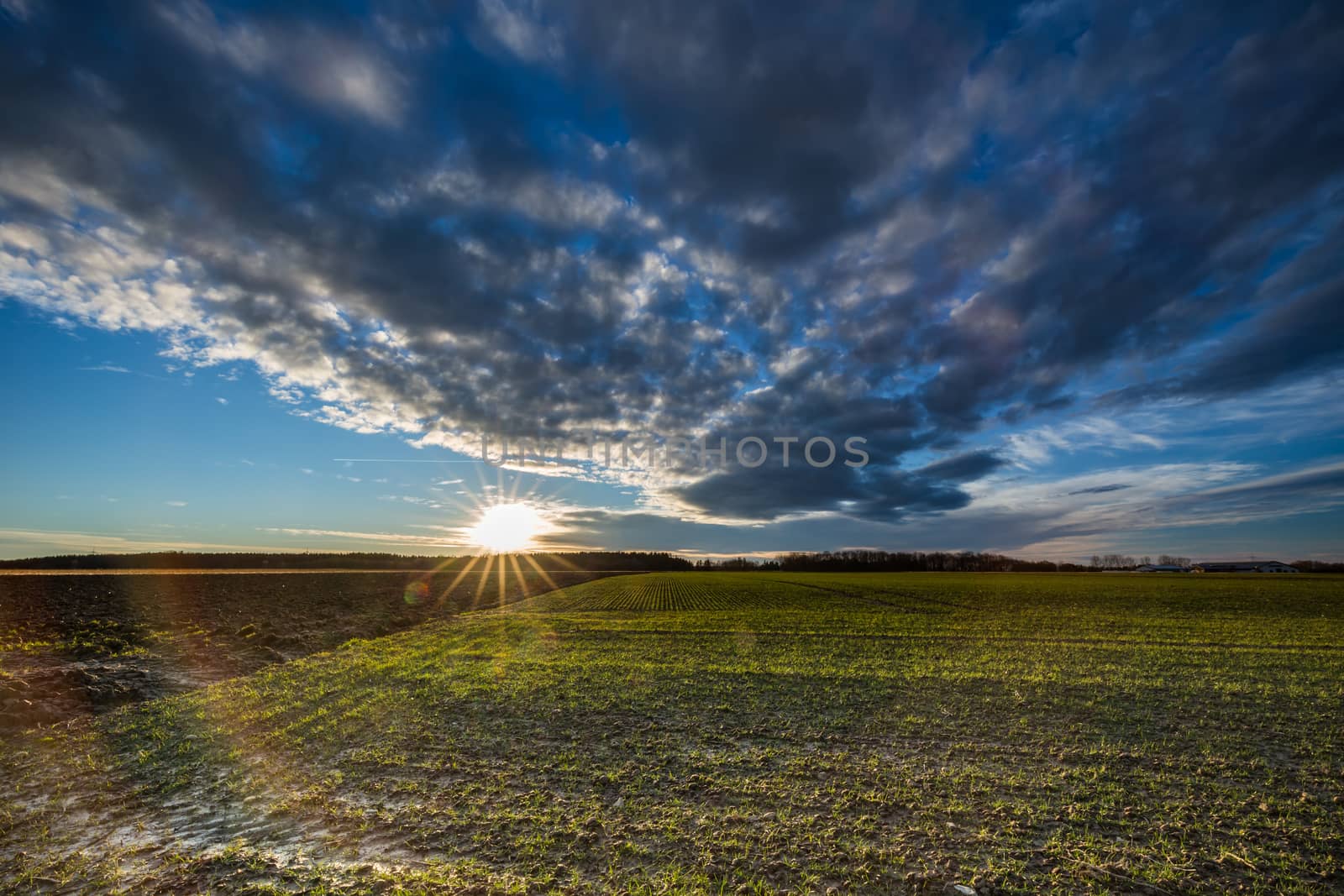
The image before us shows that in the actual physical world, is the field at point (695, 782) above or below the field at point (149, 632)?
above

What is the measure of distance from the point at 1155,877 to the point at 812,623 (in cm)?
2384

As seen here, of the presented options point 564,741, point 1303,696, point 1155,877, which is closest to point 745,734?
point 564,741

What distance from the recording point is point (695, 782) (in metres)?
7.85

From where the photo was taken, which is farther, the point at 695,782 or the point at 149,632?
the point at 149,632

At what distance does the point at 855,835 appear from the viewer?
20.5 ft

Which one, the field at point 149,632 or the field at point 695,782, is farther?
the field at point 149,632

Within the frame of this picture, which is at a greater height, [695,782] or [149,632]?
[695,782]

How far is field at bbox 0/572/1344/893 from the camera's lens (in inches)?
223

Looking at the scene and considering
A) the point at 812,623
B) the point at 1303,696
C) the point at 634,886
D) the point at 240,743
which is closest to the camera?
the point at 634,886

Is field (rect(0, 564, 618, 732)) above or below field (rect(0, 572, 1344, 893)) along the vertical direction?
below

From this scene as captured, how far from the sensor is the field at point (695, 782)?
18.5 feet

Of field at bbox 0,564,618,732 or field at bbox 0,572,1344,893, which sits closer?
field at bbox 0,572,1344,893

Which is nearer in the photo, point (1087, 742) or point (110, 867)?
point (110, 867)

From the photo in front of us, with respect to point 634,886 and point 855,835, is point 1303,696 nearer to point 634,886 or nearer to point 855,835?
point 855,835
